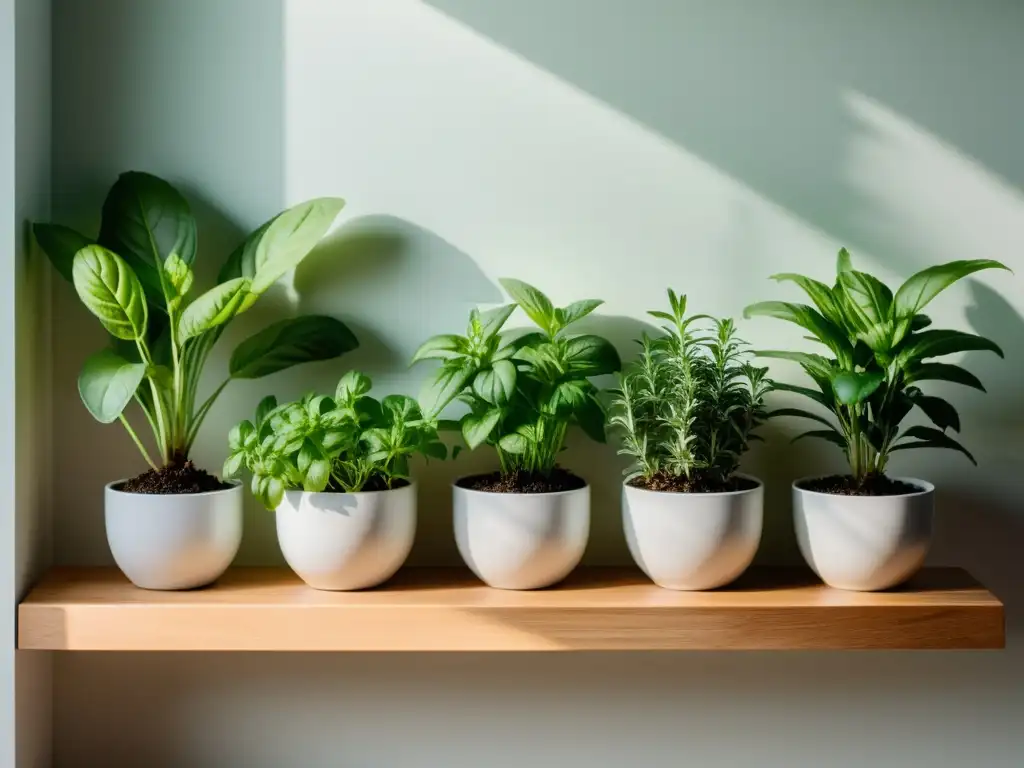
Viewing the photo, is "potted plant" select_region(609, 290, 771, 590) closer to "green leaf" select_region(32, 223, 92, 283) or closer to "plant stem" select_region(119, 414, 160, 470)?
"plant stem" select_region(119, 414, 160, 470)

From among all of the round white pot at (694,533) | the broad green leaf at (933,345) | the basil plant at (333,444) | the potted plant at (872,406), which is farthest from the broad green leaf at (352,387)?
the broad green leaf at (933,345)

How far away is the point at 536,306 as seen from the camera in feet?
4.22

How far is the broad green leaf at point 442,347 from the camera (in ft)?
4.11

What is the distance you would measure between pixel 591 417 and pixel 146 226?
0.66 meters

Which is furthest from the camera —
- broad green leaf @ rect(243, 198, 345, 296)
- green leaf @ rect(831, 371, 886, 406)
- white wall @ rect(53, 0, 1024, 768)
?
white wall @ rect(53, 0, 1024, 768)

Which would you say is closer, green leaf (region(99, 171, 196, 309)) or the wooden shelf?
the wooden shelf

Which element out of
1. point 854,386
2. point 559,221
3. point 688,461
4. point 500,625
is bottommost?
point 500,625

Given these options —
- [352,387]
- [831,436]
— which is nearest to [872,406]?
[831,436]

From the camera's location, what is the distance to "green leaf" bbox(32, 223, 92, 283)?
124 cm

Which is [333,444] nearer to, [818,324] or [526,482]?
[526,482]

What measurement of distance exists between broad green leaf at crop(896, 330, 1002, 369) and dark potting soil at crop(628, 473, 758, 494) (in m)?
0.26

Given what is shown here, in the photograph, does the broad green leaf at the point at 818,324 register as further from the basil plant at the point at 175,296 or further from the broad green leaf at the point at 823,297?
the basil plant at the point at 175,296

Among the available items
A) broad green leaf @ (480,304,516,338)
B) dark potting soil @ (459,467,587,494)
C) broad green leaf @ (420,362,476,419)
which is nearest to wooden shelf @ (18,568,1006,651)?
dark potting soil @ (459,467,587,494)

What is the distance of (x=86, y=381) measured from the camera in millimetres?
1195
